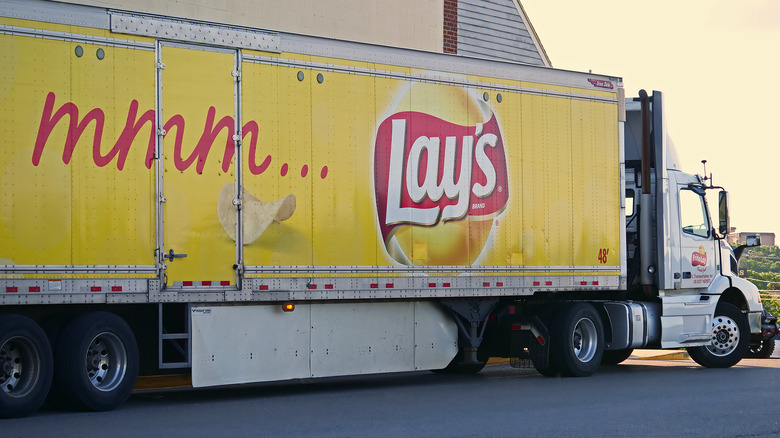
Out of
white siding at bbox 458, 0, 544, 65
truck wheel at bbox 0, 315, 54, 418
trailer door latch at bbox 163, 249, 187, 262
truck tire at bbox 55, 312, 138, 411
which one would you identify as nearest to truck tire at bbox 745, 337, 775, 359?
white siding at bbox 458, 0, 544, 65

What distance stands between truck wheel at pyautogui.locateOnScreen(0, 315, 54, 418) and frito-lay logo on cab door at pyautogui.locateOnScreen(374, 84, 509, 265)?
4566 mm

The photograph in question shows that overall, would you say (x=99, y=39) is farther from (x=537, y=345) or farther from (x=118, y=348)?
(x=537, y=345)

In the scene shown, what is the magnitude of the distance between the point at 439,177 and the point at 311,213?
2003mm

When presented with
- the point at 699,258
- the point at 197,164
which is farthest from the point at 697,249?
the point at 197,164

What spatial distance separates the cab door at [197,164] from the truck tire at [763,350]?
1108cm

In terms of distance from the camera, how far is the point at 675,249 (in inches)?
645

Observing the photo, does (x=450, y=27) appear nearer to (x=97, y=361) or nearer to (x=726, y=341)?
(x=726, y=341)

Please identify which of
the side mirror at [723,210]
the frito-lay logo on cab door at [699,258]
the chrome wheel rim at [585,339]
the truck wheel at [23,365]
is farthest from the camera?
the side mirror at [723,210]

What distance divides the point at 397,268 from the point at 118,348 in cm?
378

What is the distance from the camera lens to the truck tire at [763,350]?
18766 millimetres

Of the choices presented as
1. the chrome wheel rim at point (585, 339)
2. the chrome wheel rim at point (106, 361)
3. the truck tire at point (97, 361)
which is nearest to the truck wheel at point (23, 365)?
the truck tire at point (97, 361)

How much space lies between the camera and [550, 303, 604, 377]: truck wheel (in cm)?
1488

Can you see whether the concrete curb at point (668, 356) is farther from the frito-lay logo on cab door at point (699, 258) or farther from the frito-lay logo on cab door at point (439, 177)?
the frito-lay logo on cab door at point (439, 177)

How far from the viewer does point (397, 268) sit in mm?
13242
